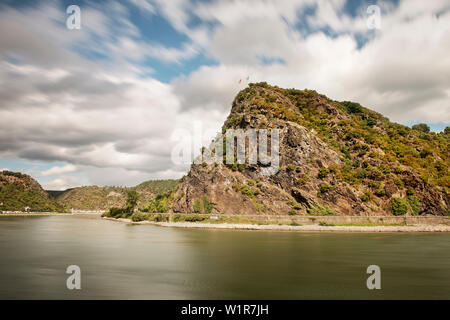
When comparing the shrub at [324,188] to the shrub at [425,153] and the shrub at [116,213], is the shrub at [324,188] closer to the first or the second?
the shrub at [425,153]

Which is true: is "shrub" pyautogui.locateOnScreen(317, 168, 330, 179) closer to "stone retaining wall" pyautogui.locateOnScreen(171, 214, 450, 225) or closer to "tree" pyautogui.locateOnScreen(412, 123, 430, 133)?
"stone retaining wall" pyautogui.locateOnScreen(171, 214, 450, 225)

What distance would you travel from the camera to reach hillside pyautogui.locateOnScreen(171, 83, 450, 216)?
294ft

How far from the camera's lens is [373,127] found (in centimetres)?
12850

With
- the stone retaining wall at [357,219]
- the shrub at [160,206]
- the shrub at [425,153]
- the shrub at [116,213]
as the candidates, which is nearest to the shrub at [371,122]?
the shrub at [425,153]

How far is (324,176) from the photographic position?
94688 millimetres

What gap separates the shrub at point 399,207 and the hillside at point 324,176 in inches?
10.0

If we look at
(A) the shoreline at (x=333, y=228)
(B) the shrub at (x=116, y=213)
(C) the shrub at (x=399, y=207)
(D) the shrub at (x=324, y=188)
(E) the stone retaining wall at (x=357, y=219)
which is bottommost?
(B) the shrub at (x=116, y=213)

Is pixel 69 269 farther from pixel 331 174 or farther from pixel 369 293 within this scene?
pixel 331 174

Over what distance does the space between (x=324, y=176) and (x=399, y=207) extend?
888 inches

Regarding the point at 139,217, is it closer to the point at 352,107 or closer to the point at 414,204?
the point at 414,204

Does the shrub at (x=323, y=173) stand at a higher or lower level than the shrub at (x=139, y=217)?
higher

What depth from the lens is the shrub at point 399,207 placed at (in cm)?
8644
